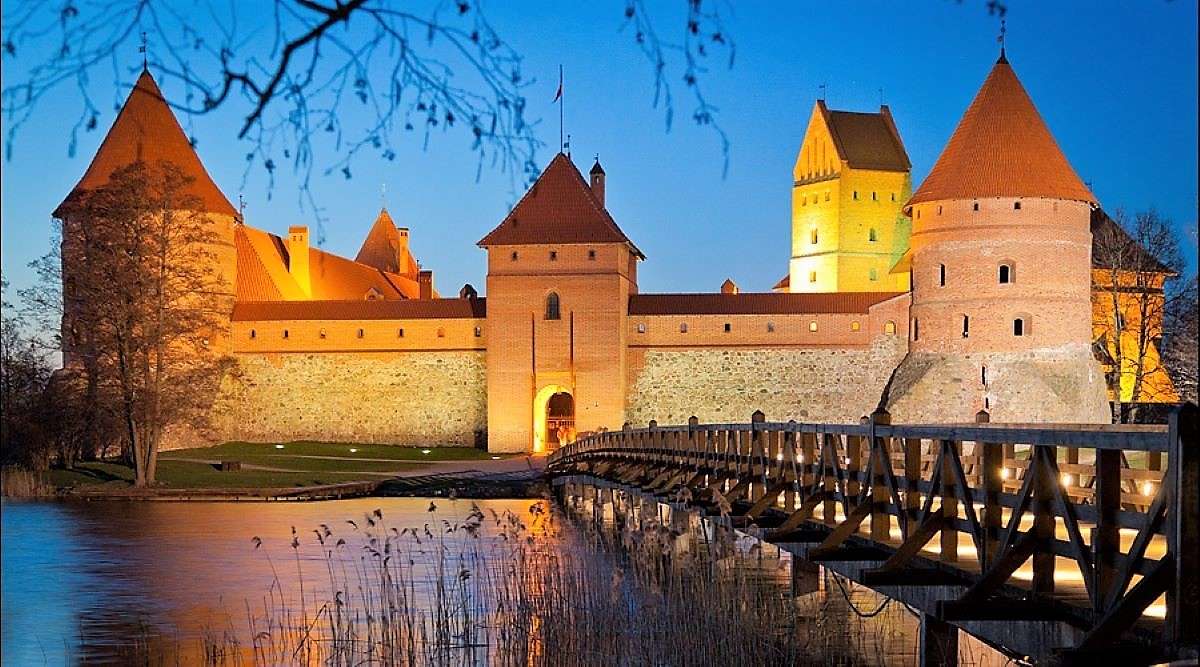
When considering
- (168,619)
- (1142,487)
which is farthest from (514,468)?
(1142,487)

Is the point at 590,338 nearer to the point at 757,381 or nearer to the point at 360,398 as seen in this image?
the point at 757,381

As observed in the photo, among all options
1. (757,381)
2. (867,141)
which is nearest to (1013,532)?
(757,381)

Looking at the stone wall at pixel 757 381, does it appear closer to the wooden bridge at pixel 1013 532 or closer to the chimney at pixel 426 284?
the chimney at pixel 426 284

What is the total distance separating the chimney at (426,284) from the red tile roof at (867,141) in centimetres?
1573

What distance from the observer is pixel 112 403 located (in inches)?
1027

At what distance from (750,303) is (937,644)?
30547 millimetres

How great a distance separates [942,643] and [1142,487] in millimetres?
3242

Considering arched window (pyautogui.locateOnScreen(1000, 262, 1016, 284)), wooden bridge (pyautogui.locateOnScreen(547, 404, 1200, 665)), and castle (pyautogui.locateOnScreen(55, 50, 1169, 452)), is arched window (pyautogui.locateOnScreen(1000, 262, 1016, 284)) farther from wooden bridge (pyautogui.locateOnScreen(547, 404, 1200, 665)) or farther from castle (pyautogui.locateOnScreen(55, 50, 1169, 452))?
wooden bridge (pyautogui.locateOnScreen(547, 404, 1200, 665))

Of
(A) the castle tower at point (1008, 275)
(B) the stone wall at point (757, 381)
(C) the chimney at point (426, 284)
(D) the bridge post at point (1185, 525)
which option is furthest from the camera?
(C) the chimney at point (426, 284)

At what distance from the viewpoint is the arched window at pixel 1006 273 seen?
105 feet

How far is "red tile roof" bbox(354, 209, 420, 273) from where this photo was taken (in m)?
58.9

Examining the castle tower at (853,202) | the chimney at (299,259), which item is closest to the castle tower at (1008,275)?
the castle tower at (853,202)

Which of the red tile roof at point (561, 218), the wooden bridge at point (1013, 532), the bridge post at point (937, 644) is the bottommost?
the bridge post at point (937, 644)

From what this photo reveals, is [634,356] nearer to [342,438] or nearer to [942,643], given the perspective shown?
[342,438]
